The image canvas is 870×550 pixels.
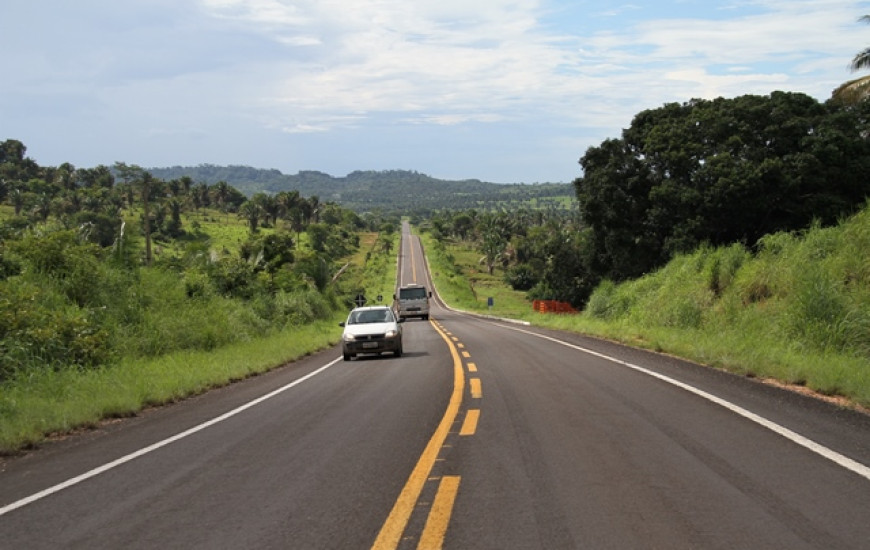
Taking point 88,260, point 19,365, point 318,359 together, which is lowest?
point 318,359

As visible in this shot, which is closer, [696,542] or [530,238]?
[696,542]

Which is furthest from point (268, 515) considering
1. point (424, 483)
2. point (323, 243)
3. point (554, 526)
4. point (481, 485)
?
point (323, 243)

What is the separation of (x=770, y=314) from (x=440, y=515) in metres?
15.3

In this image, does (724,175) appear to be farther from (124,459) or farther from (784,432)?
(124,459)

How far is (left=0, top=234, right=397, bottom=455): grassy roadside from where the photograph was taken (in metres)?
9.65

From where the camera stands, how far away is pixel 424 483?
609 cm

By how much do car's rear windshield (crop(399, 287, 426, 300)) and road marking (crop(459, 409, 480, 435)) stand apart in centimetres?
4045

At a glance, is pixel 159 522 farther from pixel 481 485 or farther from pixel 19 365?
pixel 19 365

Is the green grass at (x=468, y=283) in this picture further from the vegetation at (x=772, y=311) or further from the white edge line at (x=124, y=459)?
the white edge line at (x=124, y=459)

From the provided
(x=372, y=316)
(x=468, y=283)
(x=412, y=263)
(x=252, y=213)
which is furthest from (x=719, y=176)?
(x=252, y=213)

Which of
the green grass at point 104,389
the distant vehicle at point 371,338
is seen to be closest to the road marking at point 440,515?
the green grass at point 104,389

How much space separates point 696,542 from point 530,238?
13095cm

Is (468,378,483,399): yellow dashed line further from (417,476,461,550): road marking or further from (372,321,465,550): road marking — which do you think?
(417,476,461,550): road marking

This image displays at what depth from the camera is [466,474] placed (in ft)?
20.9
